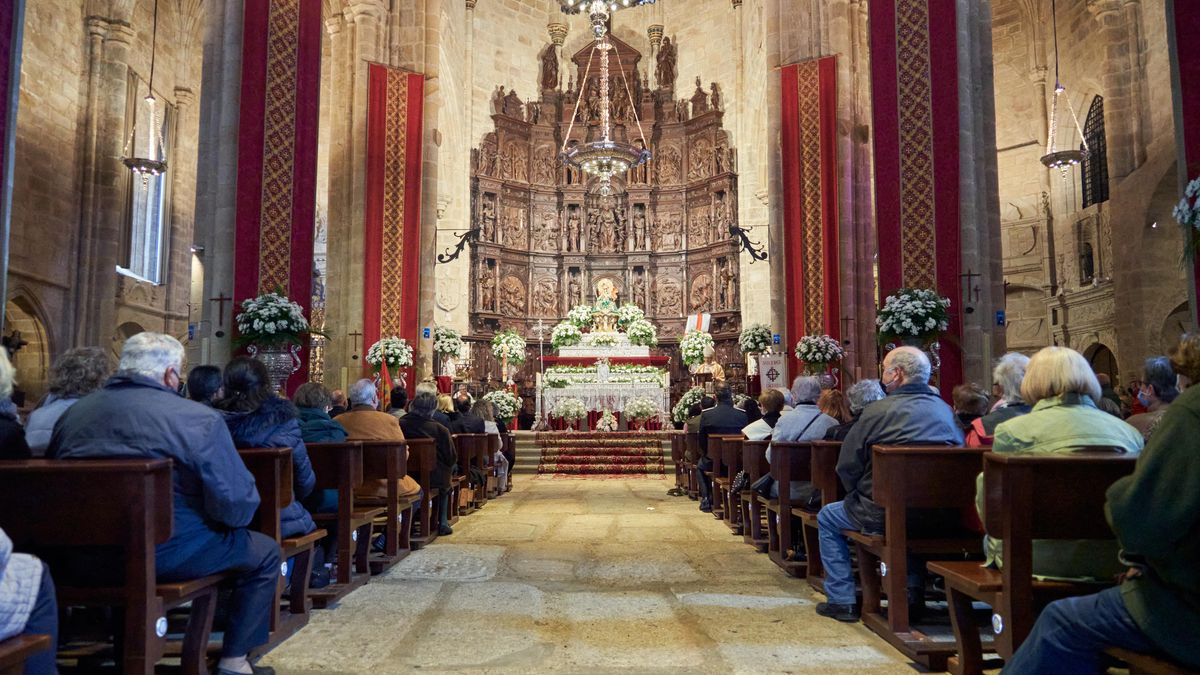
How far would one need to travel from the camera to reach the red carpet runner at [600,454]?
48.0ft

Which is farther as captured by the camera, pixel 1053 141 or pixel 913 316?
pixel 1053 141

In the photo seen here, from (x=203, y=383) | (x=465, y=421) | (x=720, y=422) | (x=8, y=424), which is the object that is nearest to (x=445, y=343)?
(x=465, y=421)

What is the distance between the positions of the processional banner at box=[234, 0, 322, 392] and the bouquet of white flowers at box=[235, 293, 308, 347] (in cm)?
49

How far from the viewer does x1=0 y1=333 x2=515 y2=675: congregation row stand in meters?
2.75

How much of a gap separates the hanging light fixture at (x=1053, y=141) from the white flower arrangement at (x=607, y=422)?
8.89 metres

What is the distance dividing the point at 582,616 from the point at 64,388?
110 inches

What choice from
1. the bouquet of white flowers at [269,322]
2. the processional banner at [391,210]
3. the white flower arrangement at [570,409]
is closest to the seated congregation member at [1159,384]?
the bouquet of white flowers at [269,322]

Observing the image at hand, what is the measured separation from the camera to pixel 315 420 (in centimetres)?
537

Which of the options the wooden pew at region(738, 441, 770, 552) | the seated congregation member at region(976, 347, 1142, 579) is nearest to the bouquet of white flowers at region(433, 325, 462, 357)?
the wooden pew at region(738, 441, 770, 552)

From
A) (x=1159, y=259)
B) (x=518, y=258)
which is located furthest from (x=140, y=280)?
(x=1159, y=259)

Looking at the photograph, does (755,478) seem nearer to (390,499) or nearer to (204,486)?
(390,499)

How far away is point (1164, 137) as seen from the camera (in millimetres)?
15219

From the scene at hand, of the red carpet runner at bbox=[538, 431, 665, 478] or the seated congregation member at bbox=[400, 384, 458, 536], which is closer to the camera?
the seated congregation member at bbox=[400, 384, 458, 536]

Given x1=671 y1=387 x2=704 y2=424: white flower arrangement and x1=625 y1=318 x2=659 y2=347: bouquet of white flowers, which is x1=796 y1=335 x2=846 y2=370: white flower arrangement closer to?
x1=671 y1=387 x2=704 y2=424: white flower arrangement
